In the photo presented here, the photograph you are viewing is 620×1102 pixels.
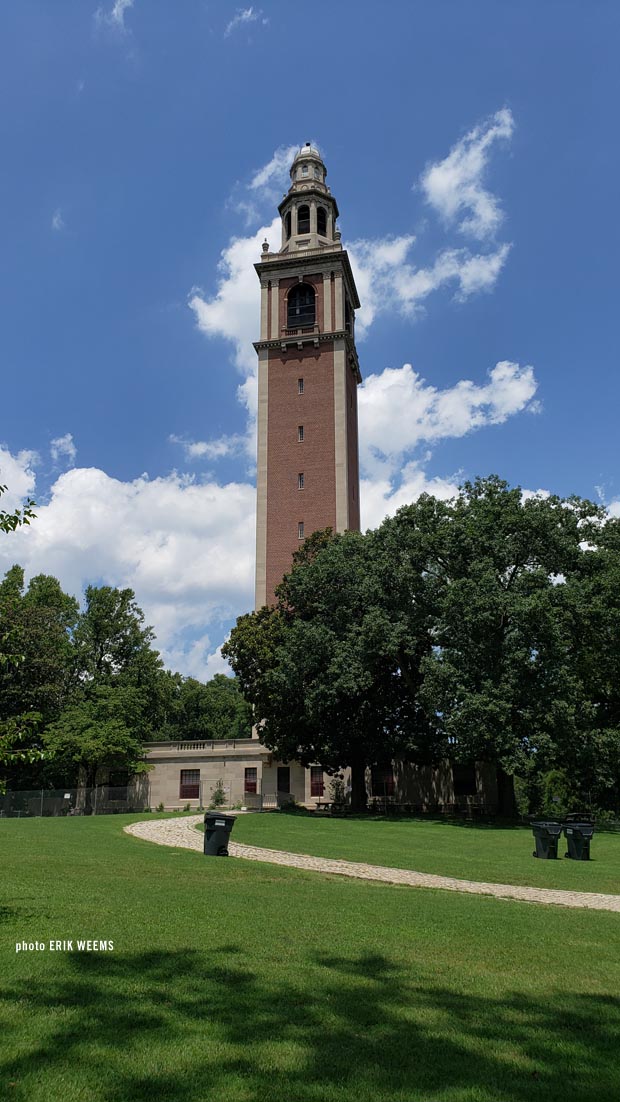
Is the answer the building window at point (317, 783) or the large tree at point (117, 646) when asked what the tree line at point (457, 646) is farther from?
the large tree at point (117, 646)

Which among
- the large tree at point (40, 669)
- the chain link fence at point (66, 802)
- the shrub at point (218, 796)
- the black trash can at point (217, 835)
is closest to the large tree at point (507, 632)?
the black trash can at point (217, 835)

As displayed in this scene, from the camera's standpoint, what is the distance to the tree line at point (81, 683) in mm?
46750

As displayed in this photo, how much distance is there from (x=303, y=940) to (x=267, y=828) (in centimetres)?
1960

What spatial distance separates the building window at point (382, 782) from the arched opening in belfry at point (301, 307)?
3304cm

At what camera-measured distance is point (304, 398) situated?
58156mm

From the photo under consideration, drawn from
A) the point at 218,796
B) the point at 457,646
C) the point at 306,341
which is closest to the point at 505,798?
the point at 457,646

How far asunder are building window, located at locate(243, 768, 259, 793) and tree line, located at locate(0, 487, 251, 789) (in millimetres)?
4551

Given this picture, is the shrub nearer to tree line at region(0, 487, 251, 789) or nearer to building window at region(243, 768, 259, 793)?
building window at region(243, 768, 259, 793)

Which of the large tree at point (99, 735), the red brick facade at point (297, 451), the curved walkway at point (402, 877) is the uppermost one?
the red brick facade at point (297, 451)

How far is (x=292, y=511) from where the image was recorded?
181 feet

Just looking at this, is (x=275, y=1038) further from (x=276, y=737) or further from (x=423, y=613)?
(x=276, y=737)

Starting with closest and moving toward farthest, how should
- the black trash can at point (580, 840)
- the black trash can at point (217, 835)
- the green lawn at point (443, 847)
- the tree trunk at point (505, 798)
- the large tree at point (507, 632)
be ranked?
the green lawn at point (443, 847) → the black trash can at point (217, 835) → the black trash can at point (580, 840) → the large tree at point (507, 632) → the tree trunk at point (505, 798)

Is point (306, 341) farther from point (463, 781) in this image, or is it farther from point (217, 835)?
point (217, 835)

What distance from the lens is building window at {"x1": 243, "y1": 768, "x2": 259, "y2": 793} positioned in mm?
50688
